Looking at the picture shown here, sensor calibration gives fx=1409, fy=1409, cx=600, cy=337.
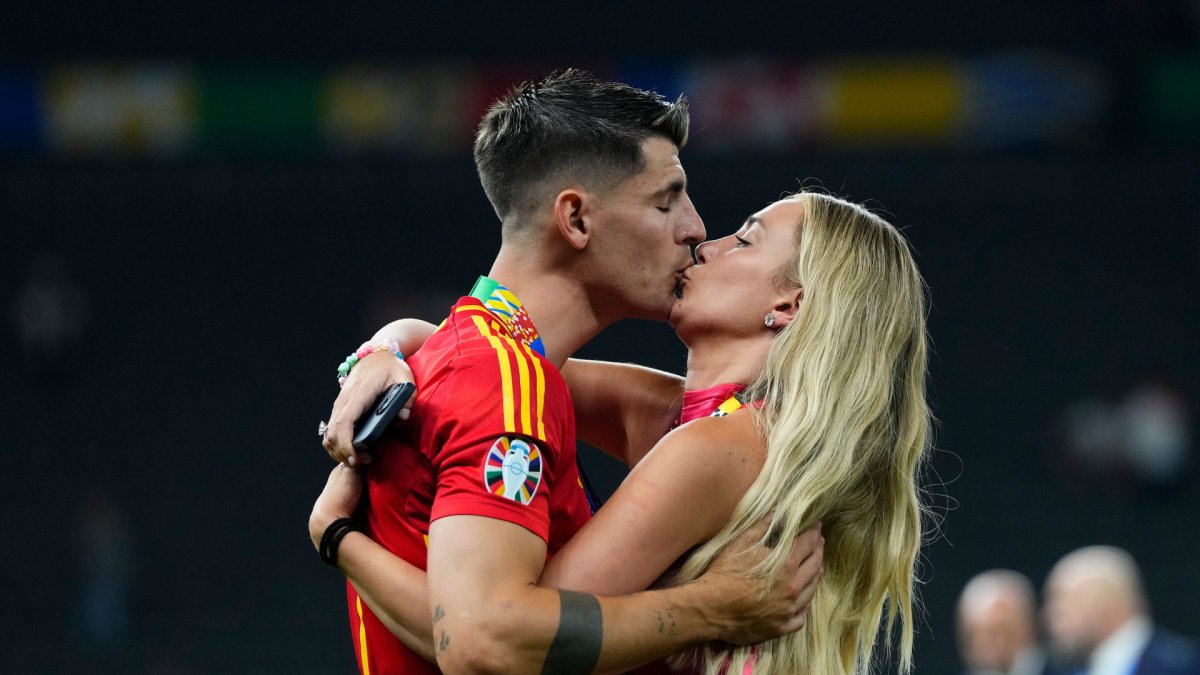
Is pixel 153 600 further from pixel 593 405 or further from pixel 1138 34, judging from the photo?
pixel 1138 34

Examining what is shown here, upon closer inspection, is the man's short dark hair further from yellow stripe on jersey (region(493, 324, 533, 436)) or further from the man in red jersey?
yellow stripe on jersey (region(493, 324, 533, 436))

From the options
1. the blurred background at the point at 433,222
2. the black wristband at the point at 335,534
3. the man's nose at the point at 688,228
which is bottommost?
the blurred background at the point at 433,222

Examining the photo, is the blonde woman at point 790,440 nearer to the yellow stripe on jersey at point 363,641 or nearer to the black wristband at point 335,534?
the black wristband at point 335,534

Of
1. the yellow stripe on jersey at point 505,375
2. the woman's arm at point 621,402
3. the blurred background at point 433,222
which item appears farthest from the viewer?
the blurred background at point 433,222

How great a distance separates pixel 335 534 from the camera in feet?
9.29

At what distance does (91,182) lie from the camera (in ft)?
55.3

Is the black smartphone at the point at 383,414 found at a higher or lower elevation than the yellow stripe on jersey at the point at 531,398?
lower

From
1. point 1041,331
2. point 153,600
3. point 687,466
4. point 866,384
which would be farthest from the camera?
point 1041,331

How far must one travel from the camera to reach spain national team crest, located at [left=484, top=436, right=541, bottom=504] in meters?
2.51

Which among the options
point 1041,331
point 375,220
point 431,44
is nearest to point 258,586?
point 375,220

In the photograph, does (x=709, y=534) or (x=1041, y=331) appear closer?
(x=709, y=534)

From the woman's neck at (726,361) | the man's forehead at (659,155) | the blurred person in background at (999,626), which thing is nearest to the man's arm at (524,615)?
the woman's neck at (726,361)

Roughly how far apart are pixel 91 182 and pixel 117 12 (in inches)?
82.3

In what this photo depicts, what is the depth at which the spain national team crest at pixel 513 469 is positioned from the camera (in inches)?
99.0
